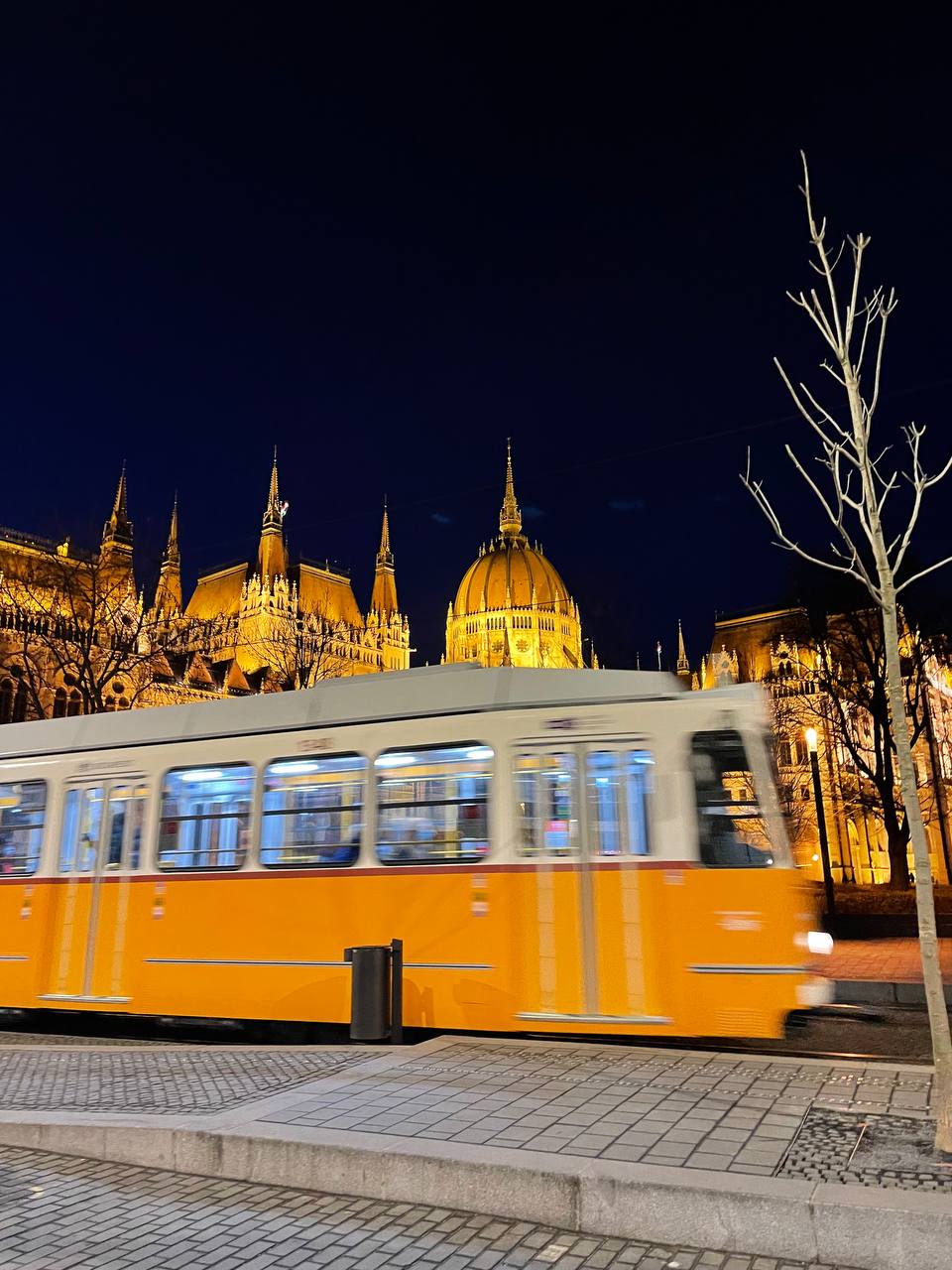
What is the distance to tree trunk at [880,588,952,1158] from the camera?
5641 mm

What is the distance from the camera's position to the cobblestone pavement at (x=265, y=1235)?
16.0ft

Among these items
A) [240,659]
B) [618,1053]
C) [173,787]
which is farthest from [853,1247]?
[240,659]

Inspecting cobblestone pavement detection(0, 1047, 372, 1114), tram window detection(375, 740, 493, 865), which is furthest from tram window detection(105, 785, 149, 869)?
tram window detection(375, 740, 493, 865)

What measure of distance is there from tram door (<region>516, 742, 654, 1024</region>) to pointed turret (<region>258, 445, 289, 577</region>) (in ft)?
378

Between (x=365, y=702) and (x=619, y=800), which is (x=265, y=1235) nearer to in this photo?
(x=619, y=800)

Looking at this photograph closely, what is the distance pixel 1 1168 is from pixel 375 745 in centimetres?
549

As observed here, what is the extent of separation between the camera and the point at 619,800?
989 centimetres

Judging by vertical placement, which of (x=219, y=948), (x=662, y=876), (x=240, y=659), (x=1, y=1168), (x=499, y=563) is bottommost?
(x=1, y=1168)

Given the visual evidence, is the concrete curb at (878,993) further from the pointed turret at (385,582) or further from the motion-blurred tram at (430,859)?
the pointed turret at (385,582)

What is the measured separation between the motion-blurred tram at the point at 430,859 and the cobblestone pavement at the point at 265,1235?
4.28 metres

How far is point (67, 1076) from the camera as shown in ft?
28.8

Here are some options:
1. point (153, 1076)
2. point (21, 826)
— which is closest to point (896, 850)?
point (21, 826)

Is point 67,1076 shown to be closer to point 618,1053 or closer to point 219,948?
point 219,948

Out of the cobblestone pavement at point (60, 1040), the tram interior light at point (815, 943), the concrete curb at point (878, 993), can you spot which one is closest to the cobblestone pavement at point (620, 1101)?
the tram interior light at point (815, 943)
